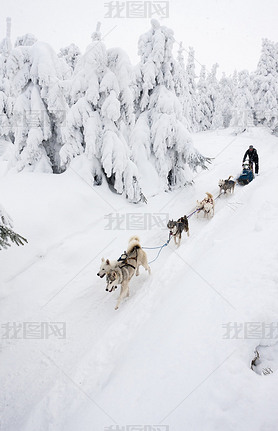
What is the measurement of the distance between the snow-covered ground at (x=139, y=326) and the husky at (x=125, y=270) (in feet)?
1.34

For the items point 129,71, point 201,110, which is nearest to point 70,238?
point 129,71

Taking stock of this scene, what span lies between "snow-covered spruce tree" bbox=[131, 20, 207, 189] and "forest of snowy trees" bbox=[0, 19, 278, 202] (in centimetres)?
4

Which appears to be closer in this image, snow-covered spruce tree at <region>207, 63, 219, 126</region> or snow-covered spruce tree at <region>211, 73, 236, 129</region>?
snow-covered spruce tree at <region>207, 63, 219, 126</region>

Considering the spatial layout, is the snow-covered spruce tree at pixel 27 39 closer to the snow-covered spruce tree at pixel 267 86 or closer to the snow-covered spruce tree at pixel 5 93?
the snow-covered spruce tree at pixel 5 93

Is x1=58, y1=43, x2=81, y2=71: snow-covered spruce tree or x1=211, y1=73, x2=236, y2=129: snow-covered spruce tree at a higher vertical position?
x1=58, y1=43, x2=81, y2=71: snow-covered spruce tree

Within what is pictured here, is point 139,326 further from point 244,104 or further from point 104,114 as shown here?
point 244,104

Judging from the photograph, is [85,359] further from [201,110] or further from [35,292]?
[201,110]

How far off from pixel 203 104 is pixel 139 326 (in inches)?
2059

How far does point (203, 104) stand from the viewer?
4859 cm

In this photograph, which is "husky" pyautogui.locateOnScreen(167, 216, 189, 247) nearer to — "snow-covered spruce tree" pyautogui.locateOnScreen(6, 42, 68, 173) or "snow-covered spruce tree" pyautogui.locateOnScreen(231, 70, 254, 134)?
"snow-covered spruce tree" pyautogui.locateOnScreen(6, 42, 68, 173)

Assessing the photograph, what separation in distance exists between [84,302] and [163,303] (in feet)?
6.54

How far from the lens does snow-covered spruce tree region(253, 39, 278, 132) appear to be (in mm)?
32031

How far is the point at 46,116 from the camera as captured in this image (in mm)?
11227

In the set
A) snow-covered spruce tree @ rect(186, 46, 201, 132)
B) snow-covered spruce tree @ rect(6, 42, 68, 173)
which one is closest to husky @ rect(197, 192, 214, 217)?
snow-covered spruce tree @ rect(6, 42, 68, 173)
